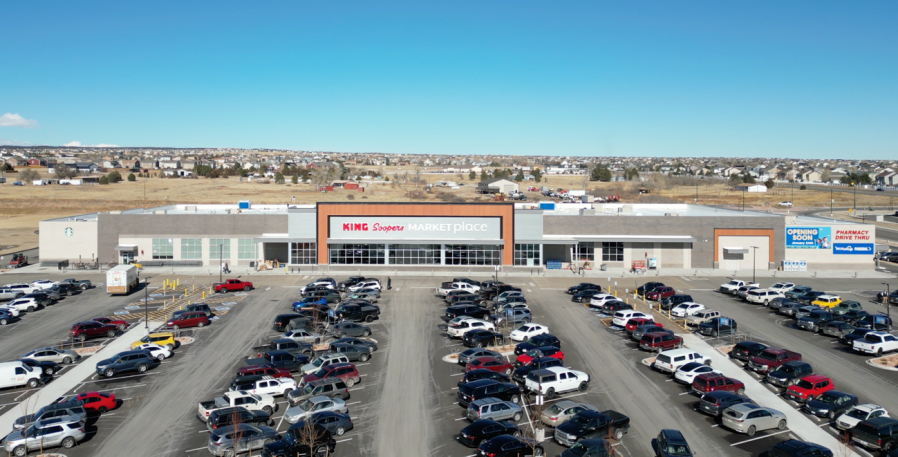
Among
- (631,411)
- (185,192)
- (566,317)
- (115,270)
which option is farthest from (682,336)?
(185,192)

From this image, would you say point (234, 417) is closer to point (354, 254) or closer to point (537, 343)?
point (537, 343)

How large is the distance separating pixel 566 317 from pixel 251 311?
19.6m

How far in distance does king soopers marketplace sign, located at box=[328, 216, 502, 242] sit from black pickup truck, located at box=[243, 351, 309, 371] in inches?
1032

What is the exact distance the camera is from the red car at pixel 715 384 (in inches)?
986

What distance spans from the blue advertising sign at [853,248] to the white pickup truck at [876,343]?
2873 centimetres

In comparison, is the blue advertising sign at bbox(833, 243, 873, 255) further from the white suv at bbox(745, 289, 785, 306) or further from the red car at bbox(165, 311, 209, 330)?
the red car at bbox(165, 311, 209, 330)

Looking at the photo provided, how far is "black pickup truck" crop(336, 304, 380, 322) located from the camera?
122 feet

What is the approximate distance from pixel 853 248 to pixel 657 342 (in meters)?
37.1

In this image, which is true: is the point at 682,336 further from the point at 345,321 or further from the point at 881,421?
the point at 345,321

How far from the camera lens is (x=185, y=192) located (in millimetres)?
130750

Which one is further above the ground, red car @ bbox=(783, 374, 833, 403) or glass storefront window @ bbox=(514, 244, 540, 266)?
glass storefront window @ bbox=(514, 244, 540, 266)

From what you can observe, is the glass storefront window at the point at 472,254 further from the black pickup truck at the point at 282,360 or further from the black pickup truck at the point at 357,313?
the black pickup truck at the point at 282,360

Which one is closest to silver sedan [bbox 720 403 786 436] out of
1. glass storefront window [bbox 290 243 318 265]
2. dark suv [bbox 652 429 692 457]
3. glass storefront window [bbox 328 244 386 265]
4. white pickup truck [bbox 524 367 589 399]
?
dark suv [bbox 652 429 692 457]

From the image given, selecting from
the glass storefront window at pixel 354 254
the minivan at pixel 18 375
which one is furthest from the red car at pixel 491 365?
the glass storefront window at pixel 354 254
